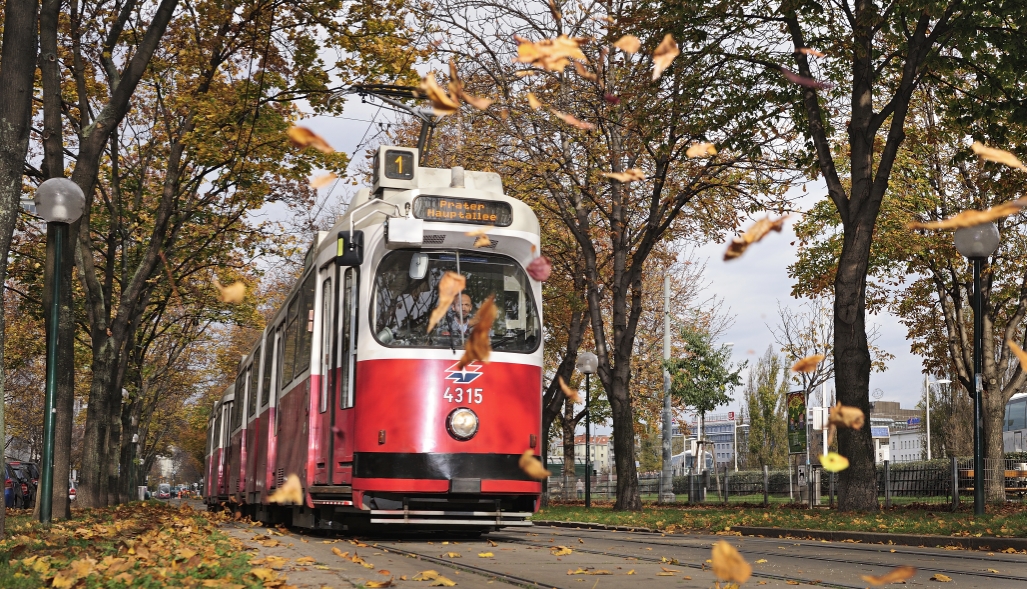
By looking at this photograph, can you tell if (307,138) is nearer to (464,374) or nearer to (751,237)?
(751,237)

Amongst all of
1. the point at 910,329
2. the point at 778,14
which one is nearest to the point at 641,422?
the point at 910,329

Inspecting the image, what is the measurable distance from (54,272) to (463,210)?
610 centimetres

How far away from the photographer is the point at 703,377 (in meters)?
47.9

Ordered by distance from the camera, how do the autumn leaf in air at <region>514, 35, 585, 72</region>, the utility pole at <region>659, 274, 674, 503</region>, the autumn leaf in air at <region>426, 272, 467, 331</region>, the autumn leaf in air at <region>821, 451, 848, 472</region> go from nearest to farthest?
1. the autumn leaf in air at <region>514, 35, 585, 72</region>
2. the autumn leaf in air at <region>821, 451, 848, 472</region>
3. the autumn leaf in air at <region>426, 272, 467, 331</region>
4. the utility pole at <region>659, 274, 674, 503</region>

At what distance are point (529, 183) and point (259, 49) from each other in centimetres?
813

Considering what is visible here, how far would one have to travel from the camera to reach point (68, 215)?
49.0 ft

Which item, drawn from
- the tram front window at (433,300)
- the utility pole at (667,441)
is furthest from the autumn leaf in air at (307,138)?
the utility pole at (667,441)

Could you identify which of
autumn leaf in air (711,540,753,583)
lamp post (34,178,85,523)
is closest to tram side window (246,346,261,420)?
lamp post (34,178,85,523)

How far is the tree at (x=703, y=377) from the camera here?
156 feet

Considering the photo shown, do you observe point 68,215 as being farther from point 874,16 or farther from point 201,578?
point 874,16

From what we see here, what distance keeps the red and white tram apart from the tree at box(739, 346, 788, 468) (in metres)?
47.9

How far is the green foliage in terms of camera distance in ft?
156

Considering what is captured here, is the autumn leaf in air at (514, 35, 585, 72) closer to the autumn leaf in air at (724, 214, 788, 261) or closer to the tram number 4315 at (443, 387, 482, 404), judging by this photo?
the autumn leaf in air at (724, 214, 788, 261)

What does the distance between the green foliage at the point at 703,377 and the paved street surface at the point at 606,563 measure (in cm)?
3390
